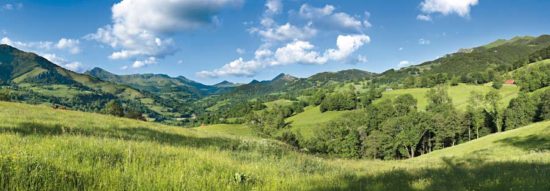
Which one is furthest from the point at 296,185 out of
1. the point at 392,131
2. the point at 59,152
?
the point at 392,131

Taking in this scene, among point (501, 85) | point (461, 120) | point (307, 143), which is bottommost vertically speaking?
point (307, 143)

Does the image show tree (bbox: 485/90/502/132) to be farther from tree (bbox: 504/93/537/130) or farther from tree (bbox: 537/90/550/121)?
tree (bbox: 537/90/550/121)

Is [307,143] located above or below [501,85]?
below

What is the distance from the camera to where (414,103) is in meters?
193

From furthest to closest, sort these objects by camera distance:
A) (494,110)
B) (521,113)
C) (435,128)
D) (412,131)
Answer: (494,110)
(435,128)
(521,113)
(412,131)

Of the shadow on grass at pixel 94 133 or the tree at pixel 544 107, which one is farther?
the tree at pixel 544 107

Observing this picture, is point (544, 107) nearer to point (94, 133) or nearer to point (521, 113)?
point (521, 113)

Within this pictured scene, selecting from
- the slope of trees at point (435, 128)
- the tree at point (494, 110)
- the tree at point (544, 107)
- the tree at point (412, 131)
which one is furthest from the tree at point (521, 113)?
the tree at point (412, 131)

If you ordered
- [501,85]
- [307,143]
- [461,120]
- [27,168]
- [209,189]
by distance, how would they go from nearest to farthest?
1. [27,168]
2. [209,189]
3. [461,120]
4. [307,143]
5. [501,85]

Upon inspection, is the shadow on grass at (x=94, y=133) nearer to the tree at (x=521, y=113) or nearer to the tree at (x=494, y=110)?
the tree at (x=521, y=113)

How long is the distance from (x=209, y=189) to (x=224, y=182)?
30.6 inches

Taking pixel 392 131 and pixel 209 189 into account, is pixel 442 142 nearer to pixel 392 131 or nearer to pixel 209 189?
pixel 392 131

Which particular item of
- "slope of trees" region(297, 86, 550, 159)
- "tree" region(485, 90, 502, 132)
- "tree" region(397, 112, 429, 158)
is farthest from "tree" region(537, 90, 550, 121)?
"tree" region(397, 112, 429, 158)

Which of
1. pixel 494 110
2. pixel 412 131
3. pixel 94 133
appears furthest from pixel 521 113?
pixel 94 133
